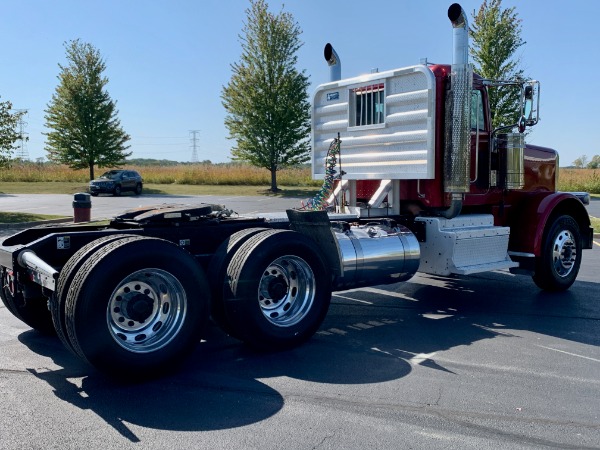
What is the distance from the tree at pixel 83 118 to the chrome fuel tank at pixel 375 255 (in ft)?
119

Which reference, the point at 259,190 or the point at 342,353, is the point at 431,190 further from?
the point at 259,190


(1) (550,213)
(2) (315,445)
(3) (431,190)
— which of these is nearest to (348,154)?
(3) (431,190)

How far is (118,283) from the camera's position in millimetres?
4910

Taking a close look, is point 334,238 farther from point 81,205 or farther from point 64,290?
point 81,205

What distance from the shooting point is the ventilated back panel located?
7.76 metres

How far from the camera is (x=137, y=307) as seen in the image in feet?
16.9

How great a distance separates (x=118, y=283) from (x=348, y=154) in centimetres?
461

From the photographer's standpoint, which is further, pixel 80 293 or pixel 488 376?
pixel 488 376

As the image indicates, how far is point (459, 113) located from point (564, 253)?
278 centimetres

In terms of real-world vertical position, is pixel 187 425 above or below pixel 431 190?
below

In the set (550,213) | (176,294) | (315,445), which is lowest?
(315,445)

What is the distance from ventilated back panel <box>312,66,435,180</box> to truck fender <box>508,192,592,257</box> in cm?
181

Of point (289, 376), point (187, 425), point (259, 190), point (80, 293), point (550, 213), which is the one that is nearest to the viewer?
point (187, 425)

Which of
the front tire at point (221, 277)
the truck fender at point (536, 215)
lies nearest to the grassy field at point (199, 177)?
the truck fender at point (536, 215)
